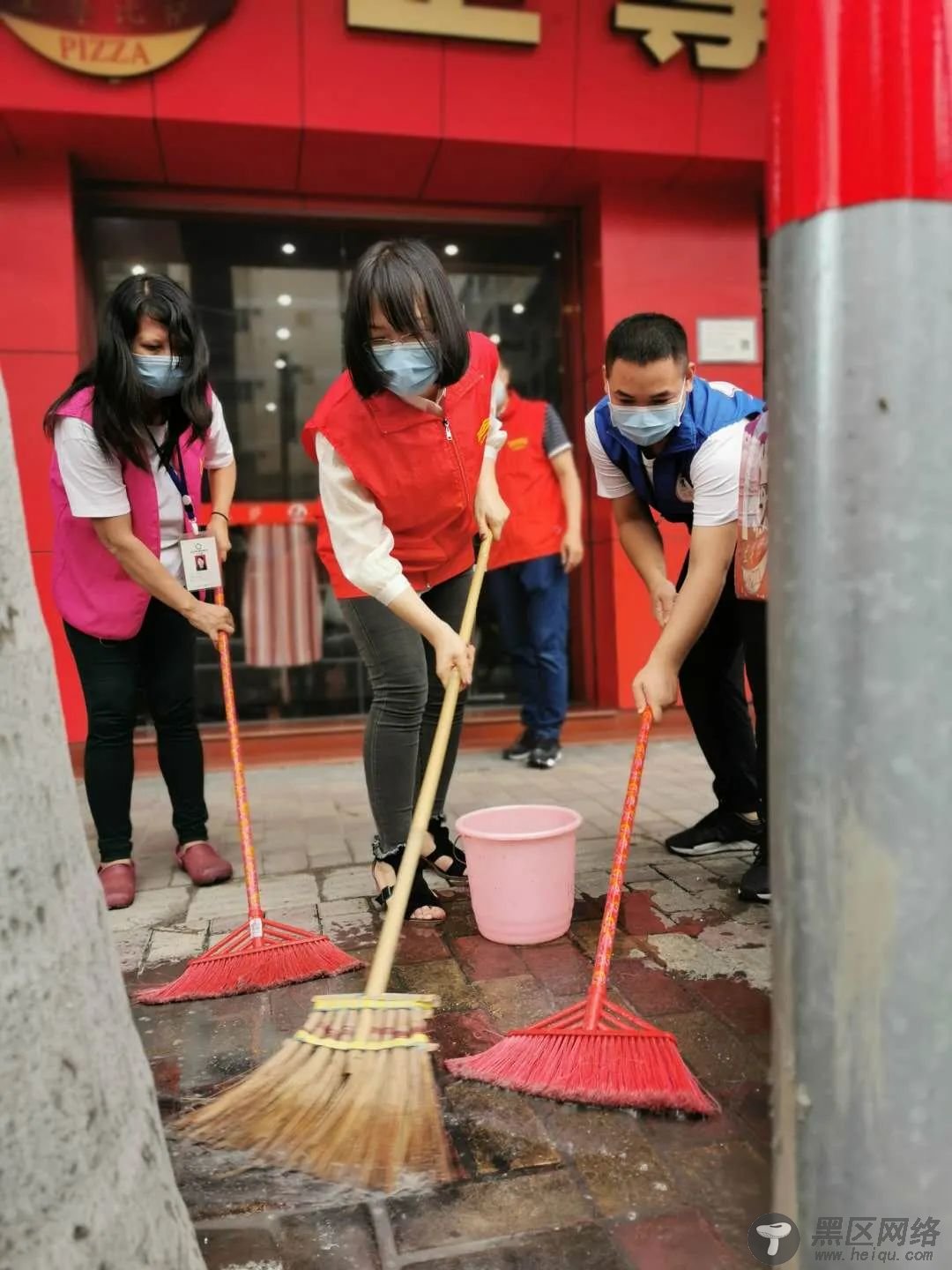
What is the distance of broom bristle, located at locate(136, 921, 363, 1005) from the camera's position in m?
Answer: 2.20

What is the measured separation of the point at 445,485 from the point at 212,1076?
1.52 meters

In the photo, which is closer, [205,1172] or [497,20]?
[205,1172]

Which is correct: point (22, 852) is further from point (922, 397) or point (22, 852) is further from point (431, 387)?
point (431, 387)

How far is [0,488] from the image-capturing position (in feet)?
3.32

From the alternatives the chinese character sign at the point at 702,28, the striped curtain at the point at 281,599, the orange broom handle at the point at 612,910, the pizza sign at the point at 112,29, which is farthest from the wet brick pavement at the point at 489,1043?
the chinese character sign at the point at 702,28

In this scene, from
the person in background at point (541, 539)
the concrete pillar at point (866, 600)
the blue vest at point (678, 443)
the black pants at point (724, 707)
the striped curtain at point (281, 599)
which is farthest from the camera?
the striped curtain at point (281, 599)

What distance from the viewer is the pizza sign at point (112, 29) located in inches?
181

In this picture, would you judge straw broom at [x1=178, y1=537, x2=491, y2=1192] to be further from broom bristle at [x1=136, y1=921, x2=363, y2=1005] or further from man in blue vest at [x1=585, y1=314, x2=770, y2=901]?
man in blue vest at [x1=585, y1=314, x2=770, y2=901]

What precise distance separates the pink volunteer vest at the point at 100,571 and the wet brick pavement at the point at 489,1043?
0.89m

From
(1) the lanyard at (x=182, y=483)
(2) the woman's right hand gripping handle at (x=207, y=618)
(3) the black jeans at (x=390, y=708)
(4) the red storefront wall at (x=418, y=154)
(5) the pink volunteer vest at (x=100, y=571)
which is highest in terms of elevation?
(4) the red storefront wall at (x=418, y=154)

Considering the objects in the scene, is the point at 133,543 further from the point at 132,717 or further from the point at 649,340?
the point at 649,340

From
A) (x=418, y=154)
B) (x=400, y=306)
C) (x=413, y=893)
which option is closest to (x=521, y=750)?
(x=413, y=893)

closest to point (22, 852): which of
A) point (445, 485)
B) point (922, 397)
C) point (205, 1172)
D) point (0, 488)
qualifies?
point (0, 488)

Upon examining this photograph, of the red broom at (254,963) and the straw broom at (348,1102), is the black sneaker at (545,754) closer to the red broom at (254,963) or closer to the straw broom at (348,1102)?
the red broom at (254,963)
